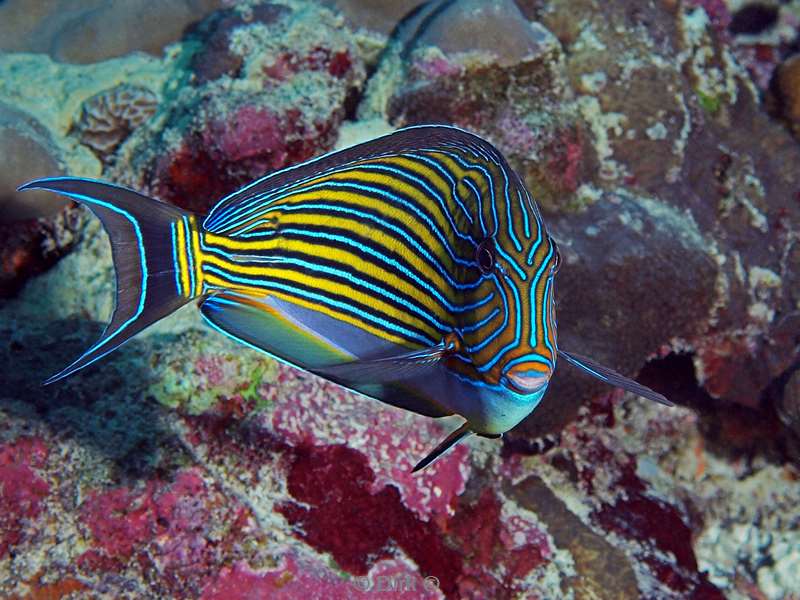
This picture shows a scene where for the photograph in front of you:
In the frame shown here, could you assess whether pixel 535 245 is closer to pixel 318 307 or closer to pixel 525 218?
pixel 525 218

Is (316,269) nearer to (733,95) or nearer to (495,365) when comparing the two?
(495,365)

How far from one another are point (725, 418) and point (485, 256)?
4.42 meters

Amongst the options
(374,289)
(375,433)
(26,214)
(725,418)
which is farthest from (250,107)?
(725,418)

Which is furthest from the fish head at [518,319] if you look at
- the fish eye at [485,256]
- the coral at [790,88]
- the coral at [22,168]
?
the coral at [790,88]

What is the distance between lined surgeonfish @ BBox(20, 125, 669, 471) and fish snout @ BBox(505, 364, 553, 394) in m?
0.06

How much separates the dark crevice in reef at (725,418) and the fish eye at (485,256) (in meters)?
3.68

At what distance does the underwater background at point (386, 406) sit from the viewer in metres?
2.85

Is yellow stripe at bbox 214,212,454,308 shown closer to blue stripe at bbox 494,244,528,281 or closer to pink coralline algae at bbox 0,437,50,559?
blue stripe at bbox 494,244,528,281

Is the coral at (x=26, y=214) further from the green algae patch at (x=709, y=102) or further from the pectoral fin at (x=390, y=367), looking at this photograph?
the green algae patch at (x=709, y=102)

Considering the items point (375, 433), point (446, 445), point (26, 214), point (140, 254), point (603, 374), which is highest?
point (140, 254)

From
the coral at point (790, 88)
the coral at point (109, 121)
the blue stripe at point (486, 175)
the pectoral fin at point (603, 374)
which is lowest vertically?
the coral at point (790, 88)

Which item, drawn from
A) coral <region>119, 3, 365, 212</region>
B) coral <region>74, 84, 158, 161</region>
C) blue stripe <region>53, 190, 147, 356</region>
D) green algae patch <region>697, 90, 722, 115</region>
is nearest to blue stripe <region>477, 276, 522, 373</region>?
blue stripe <region>53, 190, 147, 356</region>

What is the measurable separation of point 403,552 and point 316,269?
1814 millimetres

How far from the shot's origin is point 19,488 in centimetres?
267
